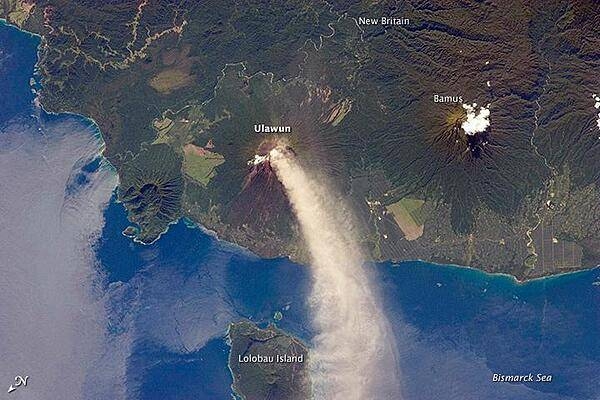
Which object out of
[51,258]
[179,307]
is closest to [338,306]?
[179,307]

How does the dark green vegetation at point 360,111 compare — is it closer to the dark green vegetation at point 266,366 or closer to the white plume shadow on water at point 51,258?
the white plume shadow on water at point 51,258

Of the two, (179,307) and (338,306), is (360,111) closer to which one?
(338,306)

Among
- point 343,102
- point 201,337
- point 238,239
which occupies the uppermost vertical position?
point 343,102

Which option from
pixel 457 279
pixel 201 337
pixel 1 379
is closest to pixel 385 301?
pixel 457 279

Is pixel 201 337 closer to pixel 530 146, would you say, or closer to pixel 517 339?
pixel 517 339

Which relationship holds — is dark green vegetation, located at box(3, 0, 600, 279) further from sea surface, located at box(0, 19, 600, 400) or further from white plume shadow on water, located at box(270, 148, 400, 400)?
sea surface, located at box(0, 19, 600, 400)

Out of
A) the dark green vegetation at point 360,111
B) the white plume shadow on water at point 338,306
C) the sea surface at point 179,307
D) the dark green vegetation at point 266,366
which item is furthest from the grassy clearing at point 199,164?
the dark green vegetation at point 266,366
